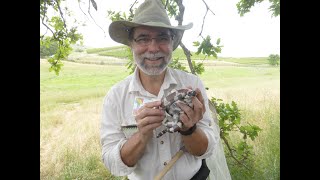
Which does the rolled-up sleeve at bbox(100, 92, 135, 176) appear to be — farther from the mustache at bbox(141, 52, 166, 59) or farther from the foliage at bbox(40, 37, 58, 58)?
the foliage at bbox(40, 37, 58, 58)

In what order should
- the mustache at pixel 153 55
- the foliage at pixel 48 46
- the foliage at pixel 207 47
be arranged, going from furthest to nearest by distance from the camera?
the foliage at pixel 48 46 → the foliage at pixel 207 47 → the mustache at pixel 153 55

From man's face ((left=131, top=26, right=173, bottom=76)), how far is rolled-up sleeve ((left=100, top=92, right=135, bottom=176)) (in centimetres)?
33

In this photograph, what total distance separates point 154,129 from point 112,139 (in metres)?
0.30

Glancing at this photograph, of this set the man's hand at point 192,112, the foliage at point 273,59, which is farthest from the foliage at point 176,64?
the man's hand at point 192,112

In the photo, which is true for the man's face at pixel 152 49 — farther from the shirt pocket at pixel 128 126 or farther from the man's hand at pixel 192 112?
the man's hand at pixel 192 112

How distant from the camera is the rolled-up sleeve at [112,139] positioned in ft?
6.10

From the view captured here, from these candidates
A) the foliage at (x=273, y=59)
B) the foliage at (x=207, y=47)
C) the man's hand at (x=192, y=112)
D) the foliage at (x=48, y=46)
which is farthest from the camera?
the foliage at (x=273, y=59)

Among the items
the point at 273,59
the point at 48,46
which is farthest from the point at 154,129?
the point at 273,59

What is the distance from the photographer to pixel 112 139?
6.37 ft

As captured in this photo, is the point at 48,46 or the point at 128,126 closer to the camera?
the point at 128,126

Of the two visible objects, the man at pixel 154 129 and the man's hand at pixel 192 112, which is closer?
A: the man's hand at pixel 192 112

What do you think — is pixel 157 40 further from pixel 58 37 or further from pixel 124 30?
pixel 58 37

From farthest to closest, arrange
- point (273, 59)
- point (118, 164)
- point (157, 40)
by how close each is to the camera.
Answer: point (273, 59) → point (157, 40) → point (118, 164)
